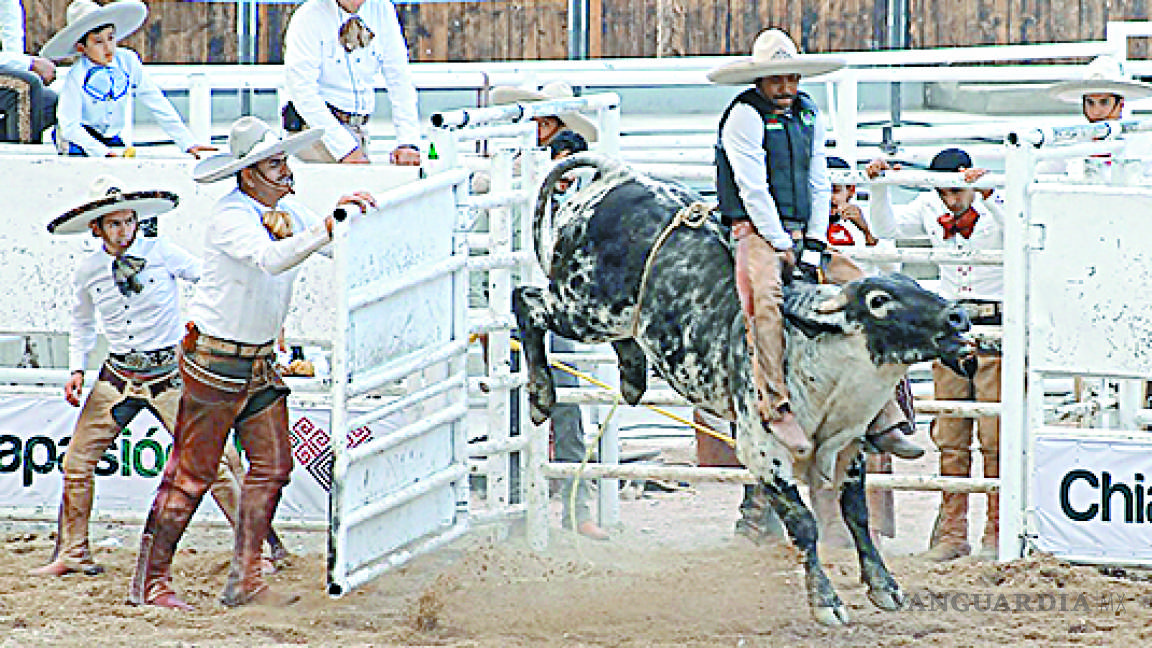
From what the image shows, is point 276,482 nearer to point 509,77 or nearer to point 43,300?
point 43,300

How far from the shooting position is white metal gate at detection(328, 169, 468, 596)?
7.01 meters

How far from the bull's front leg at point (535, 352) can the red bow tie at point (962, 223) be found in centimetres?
180

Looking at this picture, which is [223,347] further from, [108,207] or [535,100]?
[535,100]

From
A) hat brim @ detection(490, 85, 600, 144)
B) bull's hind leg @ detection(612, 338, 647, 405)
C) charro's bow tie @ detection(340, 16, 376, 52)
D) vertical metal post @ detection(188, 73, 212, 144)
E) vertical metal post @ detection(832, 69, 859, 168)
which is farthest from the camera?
vertical metal post @ detection(832, 69, 859, 168)

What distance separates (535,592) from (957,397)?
209 centimetres

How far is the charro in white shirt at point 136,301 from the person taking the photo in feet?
26.0

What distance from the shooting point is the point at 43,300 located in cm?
877

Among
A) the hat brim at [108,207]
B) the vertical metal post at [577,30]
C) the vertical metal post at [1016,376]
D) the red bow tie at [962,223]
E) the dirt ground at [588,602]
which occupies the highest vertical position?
the vertical metal post at [577,30]

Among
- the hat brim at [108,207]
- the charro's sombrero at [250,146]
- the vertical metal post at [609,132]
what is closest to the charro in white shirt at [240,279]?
the charro's sombrero at [250,146]

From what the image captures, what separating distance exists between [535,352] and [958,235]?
6.31ft

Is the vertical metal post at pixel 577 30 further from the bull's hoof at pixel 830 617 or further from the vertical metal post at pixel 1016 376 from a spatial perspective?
the bull's hoof at pixel 830 617

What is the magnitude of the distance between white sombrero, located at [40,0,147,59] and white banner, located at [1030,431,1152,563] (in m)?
4.68

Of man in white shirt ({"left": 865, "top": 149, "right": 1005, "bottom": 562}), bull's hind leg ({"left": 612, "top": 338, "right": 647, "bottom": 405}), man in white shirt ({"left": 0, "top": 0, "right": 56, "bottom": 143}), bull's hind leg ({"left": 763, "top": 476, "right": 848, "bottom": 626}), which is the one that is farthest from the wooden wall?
bull's hind leg ({"left": 763, "top": 476, "right": 848, "bottom": 626})

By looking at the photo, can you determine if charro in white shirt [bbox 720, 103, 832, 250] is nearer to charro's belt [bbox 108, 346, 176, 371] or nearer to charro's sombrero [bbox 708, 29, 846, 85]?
charro's sombrero [bbox 708, 29, 846, 85]
